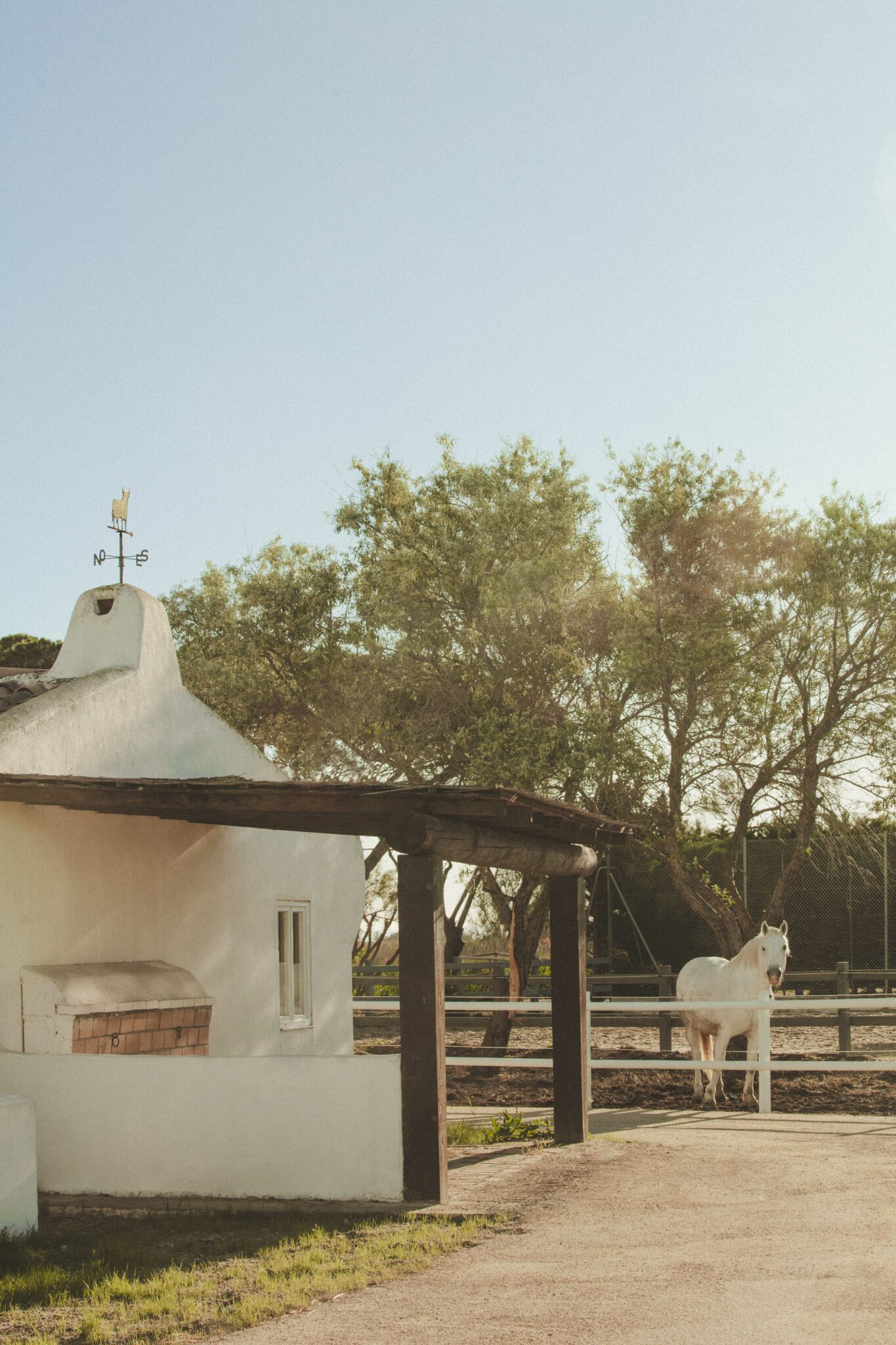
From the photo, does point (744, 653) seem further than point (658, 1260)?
Yes

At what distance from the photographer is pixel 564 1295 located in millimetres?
5832

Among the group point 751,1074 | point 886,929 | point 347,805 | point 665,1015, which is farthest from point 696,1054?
point 886,929

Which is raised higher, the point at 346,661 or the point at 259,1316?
the point at 346,661

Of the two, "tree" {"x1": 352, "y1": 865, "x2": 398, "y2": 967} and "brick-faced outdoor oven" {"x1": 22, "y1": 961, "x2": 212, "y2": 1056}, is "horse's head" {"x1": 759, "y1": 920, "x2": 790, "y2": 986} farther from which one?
"tree" {"x1": 352, "y1": 865, "x2": 398, "y2": 967}

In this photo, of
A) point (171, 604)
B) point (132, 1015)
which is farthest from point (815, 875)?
point (132, 1015)

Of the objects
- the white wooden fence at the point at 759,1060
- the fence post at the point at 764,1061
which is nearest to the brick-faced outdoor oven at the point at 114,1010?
the white wooden fence at the point at 759,1060

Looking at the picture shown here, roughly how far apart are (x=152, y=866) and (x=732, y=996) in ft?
21.0

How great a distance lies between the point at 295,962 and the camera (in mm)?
12008

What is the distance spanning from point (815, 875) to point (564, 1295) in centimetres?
1889

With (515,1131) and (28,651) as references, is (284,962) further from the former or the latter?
(28,651)

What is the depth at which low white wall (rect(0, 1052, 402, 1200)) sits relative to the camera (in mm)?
7988

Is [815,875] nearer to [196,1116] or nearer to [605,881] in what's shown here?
[605,881]

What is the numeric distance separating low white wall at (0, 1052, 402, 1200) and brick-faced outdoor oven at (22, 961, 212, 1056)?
266mm

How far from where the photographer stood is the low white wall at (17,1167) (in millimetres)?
7406
